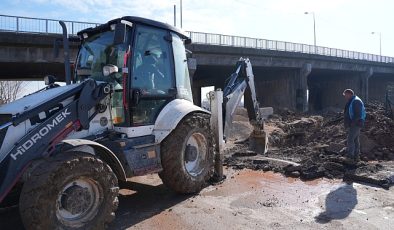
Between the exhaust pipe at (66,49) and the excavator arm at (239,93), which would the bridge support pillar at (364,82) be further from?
the exhaust pipe at (66,49)

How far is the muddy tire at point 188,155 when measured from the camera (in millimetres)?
6703

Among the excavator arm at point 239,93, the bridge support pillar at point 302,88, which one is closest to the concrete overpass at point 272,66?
the bridge support pillar at point 302,88

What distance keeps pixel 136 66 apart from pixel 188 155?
186 centimetres

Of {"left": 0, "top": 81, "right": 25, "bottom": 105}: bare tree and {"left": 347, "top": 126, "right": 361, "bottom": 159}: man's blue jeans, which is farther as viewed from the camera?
{"left": 0, "top": 81, "right": 25, "bottom": 105}: bare tree

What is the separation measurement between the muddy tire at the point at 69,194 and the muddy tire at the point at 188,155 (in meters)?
1.58

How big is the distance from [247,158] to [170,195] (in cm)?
375

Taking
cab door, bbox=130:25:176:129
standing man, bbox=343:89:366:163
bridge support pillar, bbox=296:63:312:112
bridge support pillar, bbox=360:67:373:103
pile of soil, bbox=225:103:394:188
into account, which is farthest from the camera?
bridge support pillar, bbox=360:67:373:103

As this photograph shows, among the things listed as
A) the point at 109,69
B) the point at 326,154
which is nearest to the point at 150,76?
the point at 109,69

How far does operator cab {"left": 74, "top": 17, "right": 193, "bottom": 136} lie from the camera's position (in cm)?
612

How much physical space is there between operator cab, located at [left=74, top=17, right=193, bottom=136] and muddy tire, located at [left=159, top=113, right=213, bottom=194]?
1.55 ft

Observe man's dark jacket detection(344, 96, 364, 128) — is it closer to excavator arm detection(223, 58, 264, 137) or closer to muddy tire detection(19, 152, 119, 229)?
excavator arm detection(223, 58, 264, 137)

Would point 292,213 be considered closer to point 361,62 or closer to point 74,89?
point 74,89

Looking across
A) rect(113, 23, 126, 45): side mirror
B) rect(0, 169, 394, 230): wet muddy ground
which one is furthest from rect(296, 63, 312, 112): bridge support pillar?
rect(113, 23, 126, 45): side mirror

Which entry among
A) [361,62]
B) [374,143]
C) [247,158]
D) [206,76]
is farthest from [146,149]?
[361,62]
